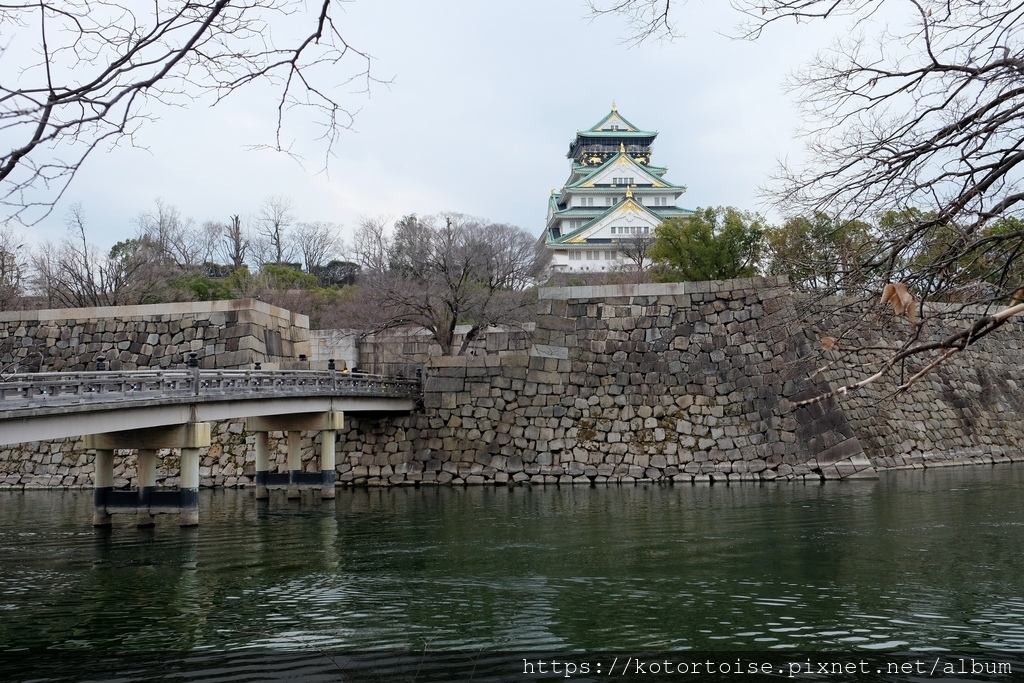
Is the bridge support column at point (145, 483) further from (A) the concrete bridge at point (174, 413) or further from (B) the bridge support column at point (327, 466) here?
(B) the bridge support column at point (327, 466)

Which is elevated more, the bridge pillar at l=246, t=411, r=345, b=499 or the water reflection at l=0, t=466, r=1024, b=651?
the bridge pillar at l=246, t=411, r=345, b=499

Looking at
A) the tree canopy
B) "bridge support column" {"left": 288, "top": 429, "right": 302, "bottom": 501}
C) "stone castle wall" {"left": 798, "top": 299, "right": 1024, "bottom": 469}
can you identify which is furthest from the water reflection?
the tree canopy

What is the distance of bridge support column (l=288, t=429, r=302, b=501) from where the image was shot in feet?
82.3

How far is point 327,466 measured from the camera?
24844 mm

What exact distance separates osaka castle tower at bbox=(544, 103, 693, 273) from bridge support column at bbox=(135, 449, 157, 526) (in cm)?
3674

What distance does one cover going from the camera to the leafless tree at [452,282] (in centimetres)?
3666

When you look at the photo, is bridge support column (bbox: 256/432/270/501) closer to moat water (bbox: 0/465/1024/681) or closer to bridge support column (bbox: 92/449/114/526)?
moat water (bbox: 0/465/1024/681)

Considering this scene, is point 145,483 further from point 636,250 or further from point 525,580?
point 636,250

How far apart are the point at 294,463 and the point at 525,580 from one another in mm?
13584

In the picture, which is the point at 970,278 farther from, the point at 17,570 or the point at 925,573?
the point at 17,570

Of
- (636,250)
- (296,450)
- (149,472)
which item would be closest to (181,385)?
(149,472)

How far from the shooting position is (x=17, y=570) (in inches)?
567

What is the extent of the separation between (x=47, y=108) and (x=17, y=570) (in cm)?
1283

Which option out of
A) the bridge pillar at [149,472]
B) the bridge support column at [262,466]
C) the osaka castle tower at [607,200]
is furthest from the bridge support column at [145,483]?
the osaka castle tower at [607,200]
